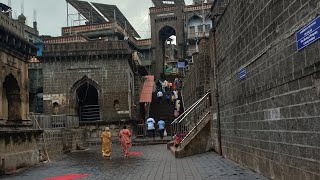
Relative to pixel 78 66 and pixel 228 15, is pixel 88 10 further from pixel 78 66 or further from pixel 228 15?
pixel 228 15

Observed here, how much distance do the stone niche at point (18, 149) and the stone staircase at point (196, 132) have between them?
538 centimetres

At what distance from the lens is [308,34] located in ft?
18.7

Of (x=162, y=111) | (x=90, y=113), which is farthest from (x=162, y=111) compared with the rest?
(x=90, y=113)

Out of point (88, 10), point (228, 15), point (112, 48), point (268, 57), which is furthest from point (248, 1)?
point (88, 10)

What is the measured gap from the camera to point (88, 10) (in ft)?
165

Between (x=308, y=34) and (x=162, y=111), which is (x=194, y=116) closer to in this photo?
(x=308, y=34)

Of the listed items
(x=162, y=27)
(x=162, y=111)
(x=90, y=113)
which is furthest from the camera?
(x=162, y=27)

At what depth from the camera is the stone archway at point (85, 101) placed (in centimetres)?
2959

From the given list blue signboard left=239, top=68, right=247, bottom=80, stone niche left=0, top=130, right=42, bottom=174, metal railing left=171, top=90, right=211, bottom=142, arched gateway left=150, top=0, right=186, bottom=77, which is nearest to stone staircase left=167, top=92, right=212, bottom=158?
metal railing left=171, top=90, right=211, bottom=142

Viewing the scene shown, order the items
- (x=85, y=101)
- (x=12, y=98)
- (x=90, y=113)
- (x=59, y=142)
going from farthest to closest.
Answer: (x=85, y=101)
(x=90, y=113)
(x=59, y=142)
(x=12, y=98)

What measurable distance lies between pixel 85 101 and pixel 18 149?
18.2 metres

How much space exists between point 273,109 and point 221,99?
19.6 feet

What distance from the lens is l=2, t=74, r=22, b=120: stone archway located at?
15.1 meters

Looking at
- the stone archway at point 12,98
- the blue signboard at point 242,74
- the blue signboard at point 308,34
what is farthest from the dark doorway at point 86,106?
the blue signboard at point 308,34
